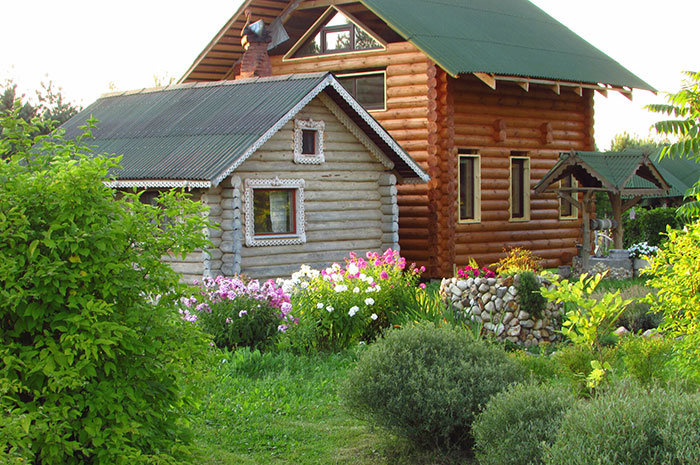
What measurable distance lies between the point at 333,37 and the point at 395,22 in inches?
106

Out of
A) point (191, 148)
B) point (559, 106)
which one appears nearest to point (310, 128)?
point (191, 148)

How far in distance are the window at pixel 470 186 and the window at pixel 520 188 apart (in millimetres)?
1812

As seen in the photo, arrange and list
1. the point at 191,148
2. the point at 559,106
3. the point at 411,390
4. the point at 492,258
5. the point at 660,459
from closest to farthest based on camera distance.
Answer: the point at 660,459 → the point at 411,390 → the point at 191,148 → the point at 492,258 → the point at 559,106

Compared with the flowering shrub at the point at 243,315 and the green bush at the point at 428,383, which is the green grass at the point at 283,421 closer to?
the green bush at the point at 428,383

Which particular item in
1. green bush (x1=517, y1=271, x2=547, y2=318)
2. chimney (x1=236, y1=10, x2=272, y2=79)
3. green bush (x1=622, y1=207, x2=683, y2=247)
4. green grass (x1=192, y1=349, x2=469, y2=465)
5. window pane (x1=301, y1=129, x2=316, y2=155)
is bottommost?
green grass (x1=192, y1=349, x2=469, y2=465)

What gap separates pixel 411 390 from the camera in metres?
6.86

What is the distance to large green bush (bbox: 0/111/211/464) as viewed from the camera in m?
4.86

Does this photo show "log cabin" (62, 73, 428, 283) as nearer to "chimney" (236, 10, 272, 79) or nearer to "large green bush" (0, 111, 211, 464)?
"chimney" (236, 10, 272, 79)

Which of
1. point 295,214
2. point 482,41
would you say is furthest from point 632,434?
point 482,41

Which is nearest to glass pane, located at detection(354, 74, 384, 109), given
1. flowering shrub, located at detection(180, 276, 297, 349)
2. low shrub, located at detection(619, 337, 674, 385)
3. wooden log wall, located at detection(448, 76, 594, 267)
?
wooden log wall, located at detection(448, 76, 594, 267)

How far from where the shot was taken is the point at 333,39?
71.5 ft

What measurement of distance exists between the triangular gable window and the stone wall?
10101 mm

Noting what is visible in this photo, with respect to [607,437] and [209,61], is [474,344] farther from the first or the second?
[209,61]

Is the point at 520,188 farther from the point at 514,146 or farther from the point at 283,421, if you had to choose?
the point at 283,421
